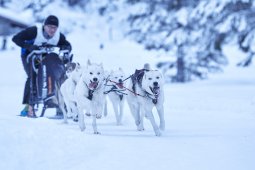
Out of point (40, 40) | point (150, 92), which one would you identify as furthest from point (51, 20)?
point (150, 92)

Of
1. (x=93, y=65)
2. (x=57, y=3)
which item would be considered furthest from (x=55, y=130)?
(x=57, y=3)

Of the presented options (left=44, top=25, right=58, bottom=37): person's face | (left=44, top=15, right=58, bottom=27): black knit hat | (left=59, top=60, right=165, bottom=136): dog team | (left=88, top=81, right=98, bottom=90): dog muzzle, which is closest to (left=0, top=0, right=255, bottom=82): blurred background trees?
Result: (left=44, top=25, right=58, bottom=37): person's face

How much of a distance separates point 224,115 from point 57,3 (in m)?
39.8

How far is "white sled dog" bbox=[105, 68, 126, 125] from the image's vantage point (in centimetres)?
844

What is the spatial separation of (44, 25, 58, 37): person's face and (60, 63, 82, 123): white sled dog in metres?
0.75

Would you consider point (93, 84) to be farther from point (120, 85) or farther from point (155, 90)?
point (120, 85)

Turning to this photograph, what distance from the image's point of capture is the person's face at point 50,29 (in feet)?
28.1

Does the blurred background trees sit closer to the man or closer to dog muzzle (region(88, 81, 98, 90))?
the man

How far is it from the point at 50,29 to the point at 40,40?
314mm

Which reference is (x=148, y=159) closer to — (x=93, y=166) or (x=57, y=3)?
(x=93, y=166)

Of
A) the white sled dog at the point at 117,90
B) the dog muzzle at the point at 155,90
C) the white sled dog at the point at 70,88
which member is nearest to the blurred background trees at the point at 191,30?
the white sled dog at the point at 117,90

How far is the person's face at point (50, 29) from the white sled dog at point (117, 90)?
1.36 meters

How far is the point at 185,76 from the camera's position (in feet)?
72.9

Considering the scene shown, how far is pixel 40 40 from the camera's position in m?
8.75
